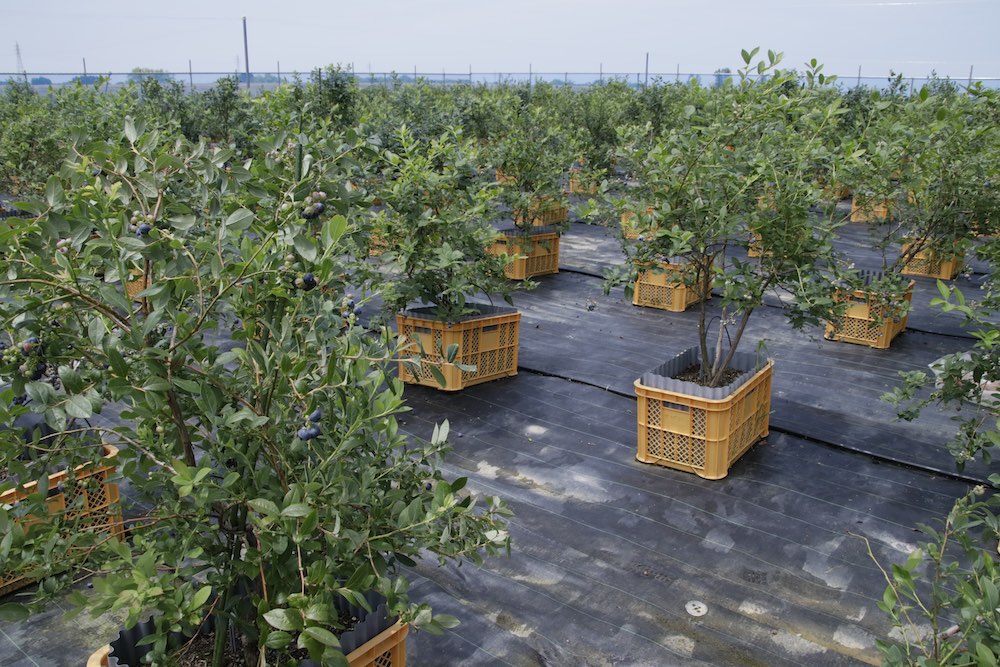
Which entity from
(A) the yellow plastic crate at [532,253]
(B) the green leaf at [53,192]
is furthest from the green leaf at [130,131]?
(A) the yellow plastic crate at [532,253]

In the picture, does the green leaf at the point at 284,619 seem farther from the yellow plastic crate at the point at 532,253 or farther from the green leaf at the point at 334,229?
the yellow plastic crate at the point at 532,253

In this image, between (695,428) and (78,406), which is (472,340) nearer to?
(695,428)

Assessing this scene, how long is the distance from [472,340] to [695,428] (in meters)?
1.87

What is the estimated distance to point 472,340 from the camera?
5805 mm

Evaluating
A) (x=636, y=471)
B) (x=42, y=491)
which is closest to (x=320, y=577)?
(x=42, y=491)

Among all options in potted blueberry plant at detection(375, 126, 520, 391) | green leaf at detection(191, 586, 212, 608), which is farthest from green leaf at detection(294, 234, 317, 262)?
potted blueberry plant at detection(375, 126, 520, 391)

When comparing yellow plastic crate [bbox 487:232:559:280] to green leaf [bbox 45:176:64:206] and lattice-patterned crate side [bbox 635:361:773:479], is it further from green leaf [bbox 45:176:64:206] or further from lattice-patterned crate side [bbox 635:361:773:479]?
green leaf [bbox 45:176:64:206]

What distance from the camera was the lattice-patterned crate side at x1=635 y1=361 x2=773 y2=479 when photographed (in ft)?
14.8

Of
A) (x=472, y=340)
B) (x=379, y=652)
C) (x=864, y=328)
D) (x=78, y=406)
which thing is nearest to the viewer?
(x=78, y=406)

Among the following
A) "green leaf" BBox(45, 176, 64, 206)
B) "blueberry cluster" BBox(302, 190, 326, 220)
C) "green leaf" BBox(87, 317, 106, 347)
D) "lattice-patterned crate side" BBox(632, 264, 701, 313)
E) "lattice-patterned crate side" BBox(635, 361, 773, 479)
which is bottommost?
"lattice-patterned crate side" BBox(635, 361, 773, 479)

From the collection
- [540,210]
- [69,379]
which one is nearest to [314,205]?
[69,379]

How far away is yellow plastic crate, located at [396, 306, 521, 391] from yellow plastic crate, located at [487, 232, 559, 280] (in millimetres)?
2790

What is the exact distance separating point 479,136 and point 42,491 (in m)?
12.6

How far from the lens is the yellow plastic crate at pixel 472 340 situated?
5.71 m
